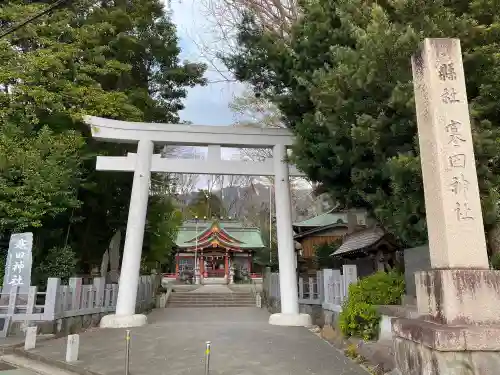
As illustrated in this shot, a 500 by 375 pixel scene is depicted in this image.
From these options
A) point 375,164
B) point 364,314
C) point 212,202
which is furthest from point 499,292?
point 212,202

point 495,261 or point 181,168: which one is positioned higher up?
point 181,168

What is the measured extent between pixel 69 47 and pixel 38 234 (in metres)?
6.17

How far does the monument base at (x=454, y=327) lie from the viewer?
159 inches

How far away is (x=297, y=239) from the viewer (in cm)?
2611

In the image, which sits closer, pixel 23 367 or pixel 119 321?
pixel 23 367

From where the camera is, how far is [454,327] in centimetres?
417

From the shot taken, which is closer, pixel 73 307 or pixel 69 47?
pixel 73 307

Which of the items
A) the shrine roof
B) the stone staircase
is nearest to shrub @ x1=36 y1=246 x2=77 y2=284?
the stone staircase

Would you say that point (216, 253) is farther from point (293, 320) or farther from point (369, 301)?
point (369, 301)

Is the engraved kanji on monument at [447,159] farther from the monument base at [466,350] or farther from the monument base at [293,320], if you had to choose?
the monument base at [293,320]

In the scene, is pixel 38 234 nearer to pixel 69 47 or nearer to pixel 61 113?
pixel 61 113

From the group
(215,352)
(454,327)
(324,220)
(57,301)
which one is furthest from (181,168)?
(324,220)

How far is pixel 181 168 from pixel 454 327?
10166mm

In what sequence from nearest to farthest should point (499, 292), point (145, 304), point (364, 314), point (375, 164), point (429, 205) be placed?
1. point (499, 292)
2. point (429, 205)
3. point (375, 164)
4. point (364, 314)
5. point (145, 304)
